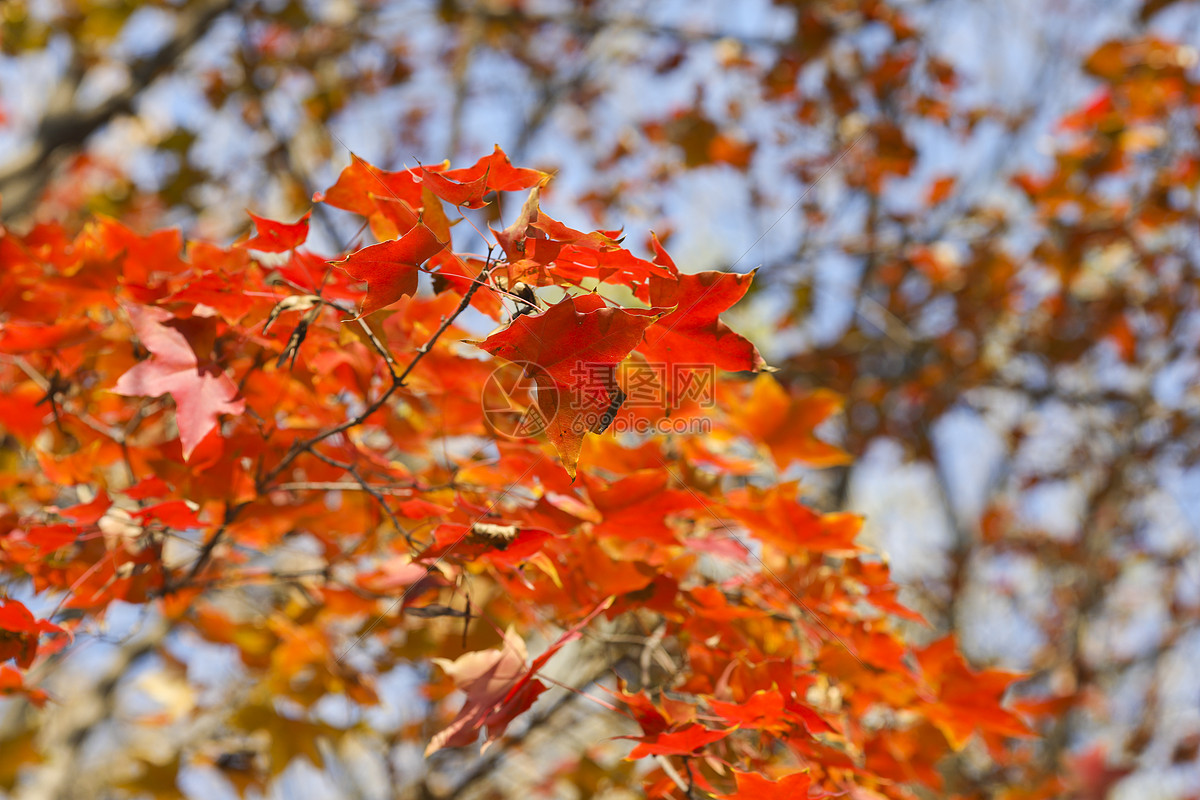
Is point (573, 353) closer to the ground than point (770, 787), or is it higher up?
higher up

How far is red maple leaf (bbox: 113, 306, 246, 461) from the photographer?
1.09 m

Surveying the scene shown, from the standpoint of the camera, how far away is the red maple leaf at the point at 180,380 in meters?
1.09

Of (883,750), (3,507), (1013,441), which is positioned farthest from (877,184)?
(3,507)

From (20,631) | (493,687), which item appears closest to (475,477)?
(493,687)

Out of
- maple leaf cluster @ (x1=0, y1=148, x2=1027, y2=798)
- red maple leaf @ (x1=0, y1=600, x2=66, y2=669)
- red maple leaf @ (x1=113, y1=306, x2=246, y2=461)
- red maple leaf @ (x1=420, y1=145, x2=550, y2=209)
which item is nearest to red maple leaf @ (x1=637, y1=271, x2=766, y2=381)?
maple leaf cluster @ (x1=0, y1=148, x2=1027, y2=798)

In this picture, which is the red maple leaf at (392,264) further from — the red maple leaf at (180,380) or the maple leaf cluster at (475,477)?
the red maple leaf at (180,380)

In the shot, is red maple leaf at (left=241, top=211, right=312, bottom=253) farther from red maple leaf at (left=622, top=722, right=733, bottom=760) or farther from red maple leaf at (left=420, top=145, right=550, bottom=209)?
red maple leaf at (left=622, top=722, right=733, bottom=760)

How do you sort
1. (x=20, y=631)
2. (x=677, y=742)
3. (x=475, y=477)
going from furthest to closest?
1. (x=475, y=477)
2. (x=20, y=631)
3. (x=677, y=742)

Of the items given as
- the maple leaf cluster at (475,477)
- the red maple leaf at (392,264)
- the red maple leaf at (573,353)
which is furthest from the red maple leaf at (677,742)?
the red maple leaf at (392,264)

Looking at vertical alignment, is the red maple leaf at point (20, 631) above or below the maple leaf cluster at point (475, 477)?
below

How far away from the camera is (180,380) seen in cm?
112

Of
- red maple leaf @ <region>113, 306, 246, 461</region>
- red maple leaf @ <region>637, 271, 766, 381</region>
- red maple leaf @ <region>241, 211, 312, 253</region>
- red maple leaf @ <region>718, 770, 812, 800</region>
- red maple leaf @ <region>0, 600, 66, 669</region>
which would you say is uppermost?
red maple leaf @ <region>241, 211, 312, 253</region>

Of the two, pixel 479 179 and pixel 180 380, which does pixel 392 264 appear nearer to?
pixel 479 179

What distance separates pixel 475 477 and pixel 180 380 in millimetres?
556
